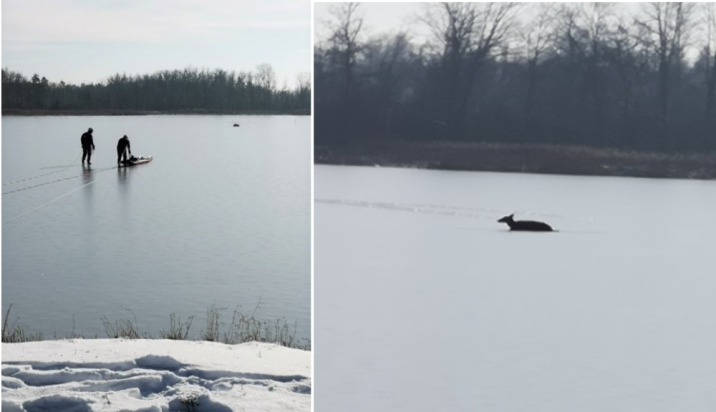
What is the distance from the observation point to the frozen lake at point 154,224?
353cm

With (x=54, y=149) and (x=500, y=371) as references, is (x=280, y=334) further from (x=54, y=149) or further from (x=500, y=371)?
(x=500, y=371)

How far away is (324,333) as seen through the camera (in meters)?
6.80

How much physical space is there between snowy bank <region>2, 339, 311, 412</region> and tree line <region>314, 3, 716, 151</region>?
15785 millimetres

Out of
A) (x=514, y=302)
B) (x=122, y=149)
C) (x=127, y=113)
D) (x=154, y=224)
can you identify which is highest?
(x=127, y=113)

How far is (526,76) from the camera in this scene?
20.8 meters

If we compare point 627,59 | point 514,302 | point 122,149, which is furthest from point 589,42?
point 122,149

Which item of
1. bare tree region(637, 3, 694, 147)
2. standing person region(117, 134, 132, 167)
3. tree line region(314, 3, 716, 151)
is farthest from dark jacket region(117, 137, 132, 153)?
bare tree region(637, 3, 694, 147)

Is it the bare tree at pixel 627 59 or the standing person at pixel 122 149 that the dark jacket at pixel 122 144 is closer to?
the standing person at pixel 122 149

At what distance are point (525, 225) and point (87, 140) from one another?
31.0ft

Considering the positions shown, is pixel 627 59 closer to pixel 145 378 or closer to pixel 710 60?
pixel 710 60

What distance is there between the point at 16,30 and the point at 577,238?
9.04 meters

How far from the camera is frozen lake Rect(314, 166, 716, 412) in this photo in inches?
209

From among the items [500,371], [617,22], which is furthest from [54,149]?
[617,22]

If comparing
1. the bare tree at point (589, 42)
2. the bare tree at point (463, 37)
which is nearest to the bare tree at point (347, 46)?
the bare tree at point (463, 37)
